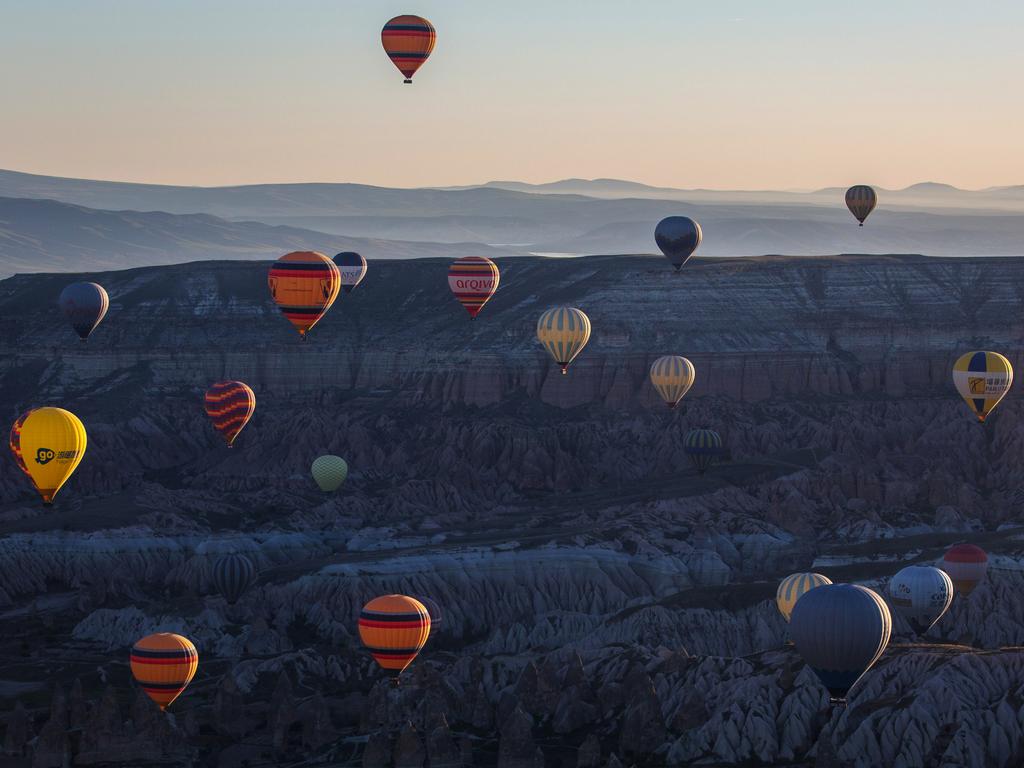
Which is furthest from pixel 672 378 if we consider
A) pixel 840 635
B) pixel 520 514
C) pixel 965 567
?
pixel 840 635

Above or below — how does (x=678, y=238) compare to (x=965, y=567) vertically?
A: above

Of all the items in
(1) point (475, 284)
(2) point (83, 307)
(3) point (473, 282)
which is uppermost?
(3) point (473, 282)

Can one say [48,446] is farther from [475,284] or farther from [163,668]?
[475,284]

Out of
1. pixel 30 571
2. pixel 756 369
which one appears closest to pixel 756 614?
pixel 30 571

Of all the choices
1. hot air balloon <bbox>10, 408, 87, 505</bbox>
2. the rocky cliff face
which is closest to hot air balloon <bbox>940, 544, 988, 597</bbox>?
the rocky cliff face

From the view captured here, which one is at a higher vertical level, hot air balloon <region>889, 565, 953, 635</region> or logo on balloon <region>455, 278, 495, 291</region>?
logo on balloon <region>455, 278, 495, 291</region>

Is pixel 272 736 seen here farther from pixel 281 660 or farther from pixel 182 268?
pixel 182 268

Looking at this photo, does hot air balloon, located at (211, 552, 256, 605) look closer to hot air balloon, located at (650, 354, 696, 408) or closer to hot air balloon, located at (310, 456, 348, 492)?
hot air balloon, located at (310, 456, 348, 492)

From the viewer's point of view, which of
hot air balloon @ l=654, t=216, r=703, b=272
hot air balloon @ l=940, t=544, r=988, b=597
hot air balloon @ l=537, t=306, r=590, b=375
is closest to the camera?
hot air balloon @ l=940, t=544, r=988, b=597
